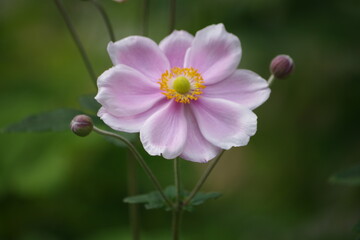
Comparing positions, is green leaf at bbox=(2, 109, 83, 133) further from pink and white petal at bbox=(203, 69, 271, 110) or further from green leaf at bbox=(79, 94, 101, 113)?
pink and white petal at bbox=(203, 69, 271, 110)

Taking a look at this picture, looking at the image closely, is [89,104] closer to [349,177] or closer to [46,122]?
[46,122]

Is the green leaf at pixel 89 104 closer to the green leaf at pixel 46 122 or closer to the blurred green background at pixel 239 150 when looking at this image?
the green leaf at pixel 46 122

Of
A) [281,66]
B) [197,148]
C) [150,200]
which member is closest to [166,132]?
[197,148]

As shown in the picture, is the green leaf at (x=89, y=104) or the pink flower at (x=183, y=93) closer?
the pink flower at (x=183, y=93)

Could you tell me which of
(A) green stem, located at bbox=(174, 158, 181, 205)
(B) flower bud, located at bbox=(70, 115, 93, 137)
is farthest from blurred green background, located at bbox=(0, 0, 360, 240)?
(B) flower bud, located at bbox=(70, 115, 93, 137)

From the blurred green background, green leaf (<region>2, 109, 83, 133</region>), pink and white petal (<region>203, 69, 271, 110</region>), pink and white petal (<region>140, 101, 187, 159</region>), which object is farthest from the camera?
the blurred green background

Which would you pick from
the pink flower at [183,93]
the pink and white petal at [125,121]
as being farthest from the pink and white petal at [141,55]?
the pink and white petal at [125,121]
